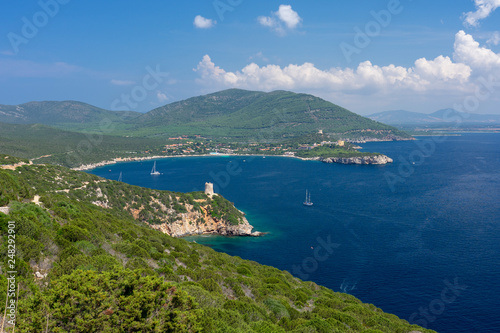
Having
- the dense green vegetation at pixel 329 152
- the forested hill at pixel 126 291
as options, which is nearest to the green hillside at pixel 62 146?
the dense green vegetation at pixel 329 152

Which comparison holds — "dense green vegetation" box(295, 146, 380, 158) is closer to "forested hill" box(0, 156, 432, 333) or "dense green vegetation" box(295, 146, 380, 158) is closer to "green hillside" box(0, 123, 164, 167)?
"green hillside" box(0, 123, 164, 167)

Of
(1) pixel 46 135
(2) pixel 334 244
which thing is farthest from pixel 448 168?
(1) pixel 46 135

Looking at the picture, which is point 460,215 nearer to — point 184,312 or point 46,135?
point 184,312

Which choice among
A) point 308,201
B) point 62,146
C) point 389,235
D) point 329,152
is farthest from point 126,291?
point 62,146

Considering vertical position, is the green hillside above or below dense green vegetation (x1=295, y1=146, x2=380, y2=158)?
above

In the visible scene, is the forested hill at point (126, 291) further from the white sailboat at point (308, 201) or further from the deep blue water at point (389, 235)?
the white sailboat at point (308, 201)

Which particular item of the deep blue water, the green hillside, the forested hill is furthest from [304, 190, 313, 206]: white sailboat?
the green hillside

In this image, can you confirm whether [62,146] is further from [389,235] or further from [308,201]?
[389,235]

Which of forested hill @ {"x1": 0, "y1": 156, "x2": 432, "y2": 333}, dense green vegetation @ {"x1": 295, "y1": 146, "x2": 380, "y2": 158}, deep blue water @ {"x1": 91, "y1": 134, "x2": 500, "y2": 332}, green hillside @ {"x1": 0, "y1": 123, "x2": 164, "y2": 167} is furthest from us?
dense green vegetation @ {"x1": 295, "y1": 146, "x2": 380, "y2": 158}
